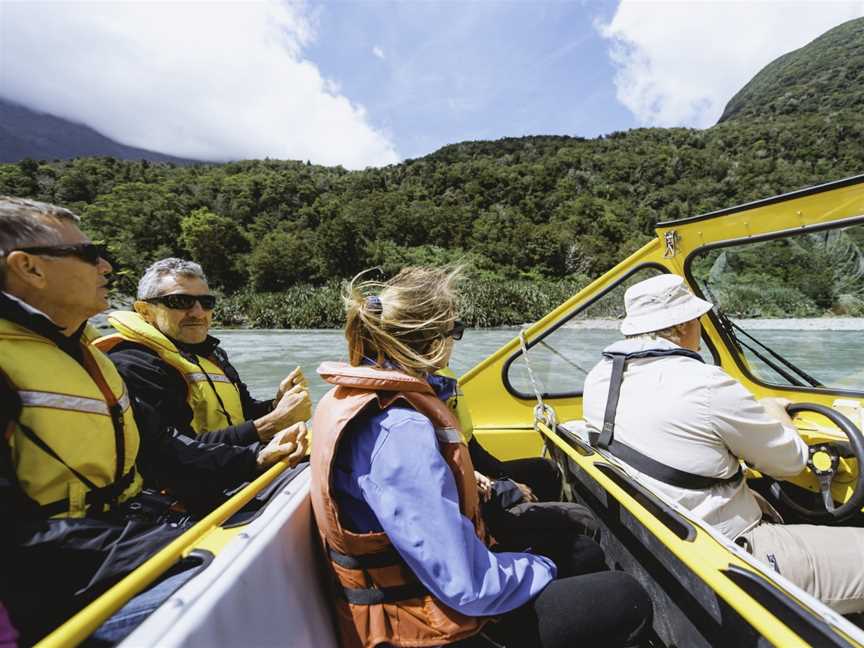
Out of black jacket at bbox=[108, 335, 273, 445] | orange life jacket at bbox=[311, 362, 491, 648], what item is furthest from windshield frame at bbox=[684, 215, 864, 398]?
black jacket at bbox=[108, 335, 273, 445]

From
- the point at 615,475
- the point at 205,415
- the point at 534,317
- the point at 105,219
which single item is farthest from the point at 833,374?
the point at 105,219

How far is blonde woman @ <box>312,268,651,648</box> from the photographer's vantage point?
93 cm

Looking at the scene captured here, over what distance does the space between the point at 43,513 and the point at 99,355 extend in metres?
0.50

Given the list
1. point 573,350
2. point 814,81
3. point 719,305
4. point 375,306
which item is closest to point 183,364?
point 375,306

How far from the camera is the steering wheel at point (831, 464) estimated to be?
1.55m

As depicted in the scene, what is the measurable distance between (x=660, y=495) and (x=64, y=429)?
161cm

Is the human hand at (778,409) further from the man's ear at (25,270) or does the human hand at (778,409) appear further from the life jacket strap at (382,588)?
the man's ear at (25,270)

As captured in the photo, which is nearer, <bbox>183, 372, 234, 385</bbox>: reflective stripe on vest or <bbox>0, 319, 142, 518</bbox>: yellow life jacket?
<bbox>0, 319, 142, 518</bbox>: yellow life jacket

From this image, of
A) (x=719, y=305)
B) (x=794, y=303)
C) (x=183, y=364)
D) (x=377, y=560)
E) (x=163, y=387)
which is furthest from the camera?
(x=719, y=305)

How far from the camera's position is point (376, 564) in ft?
3.35

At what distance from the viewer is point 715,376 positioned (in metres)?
1.37

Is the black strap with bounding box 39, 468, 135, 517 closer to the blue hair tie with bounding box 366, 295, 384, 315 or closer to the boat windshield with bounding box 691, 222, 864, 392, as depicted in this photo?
the blue hair tie with bounding box 366, 295, 384, 315

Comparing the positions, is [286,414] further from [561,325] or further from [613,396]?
[561,325]

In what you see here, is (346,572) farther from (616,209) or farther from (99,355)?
(616,209)
